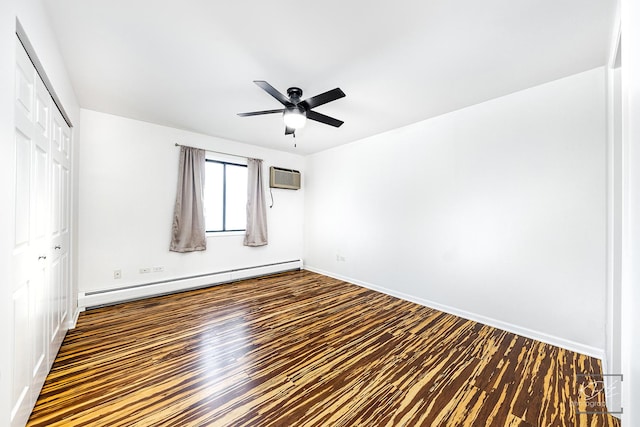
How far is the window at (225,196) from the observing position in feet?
14.4

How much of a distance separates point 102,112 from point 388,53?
3.66m

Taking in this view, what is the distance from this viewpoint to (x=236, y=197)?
4.72 m

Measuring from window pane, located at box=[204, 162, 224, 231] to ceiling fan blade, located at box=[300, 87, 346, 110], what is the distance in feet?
8.59

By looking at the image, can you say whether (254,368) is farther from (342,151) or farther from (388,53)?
(342,151)

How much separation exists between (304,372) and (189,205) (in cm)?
311

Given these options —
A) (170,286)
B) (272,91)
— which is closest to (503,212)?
(272,91)

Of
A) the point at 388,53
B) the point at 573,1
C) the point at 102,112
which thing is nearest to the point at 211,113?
the point at 102,112

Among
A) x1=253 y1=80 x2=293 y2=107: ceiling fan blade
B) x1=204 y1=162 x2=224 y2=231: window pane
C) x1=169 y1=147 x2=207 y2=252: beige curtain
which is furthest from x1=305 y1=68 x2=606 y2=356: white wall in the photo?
x1=169 y1=147 x2=207 y2=252: beige curtain

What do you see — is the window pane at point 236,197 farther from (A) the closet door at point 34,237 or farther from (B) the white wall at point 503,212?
(A) the closet door at point 34,237

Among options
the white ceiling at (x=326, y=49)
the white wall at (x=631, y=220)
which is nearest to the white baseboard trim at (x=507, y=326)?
the white wall at (x=631, y=220)

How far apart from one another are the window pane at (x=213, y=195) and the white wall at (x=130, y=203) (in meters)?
0.28

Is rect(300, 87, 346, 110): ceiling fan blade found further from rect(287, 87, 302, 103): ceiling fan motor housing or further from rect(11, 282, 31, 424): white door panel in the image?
rect(11, 282, 31, 424): white door panel

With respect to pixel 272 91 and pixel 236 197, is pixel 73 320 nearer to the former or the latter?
pixel 236 197

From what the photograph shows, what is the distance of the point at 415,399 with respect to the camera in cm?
174
